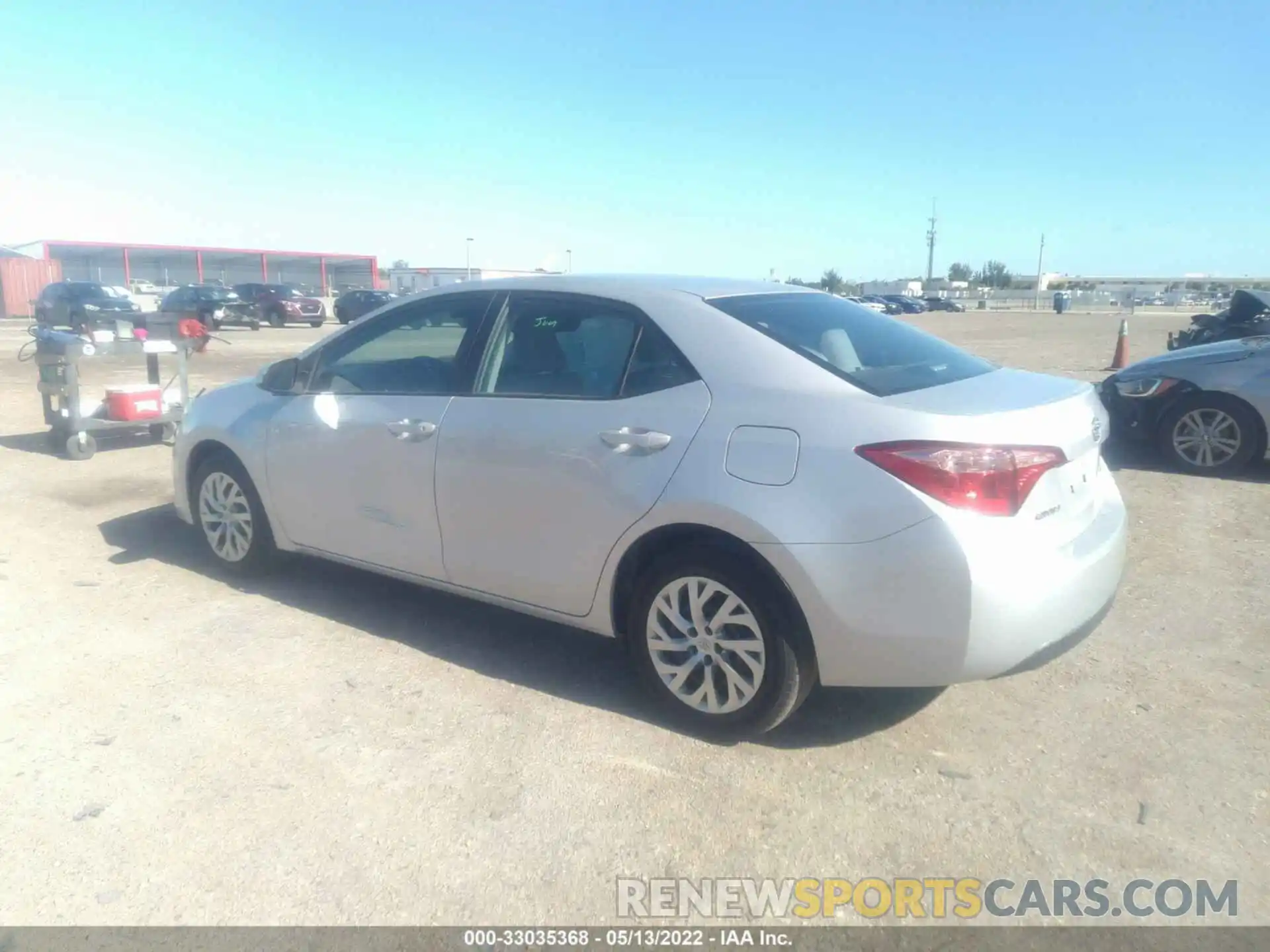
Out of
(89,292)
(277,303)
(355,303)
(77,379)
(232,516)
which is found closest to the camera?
(232,516)

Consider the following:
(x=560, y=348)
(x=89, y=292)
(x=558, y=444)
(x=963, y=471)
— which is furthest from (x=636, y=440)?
(x=89, y=292)

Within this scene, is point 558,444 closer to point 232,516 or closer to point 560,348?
point 560,348

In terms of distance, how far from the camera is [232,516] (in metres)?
5.29

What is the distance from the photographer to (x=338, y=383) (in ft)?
15.9

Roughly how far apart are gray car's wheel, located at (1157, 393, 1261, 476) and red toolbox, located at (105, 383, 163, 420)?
8779 mm

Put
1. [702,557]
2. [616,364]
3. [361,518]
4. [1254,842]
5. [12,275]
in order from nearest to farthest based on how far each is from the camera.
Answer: [1254,842] → [702,557] → [616,364] → [361,518] → [12,275]

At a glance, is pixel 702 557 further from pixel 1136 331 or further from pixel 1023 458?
pixel 1136 331

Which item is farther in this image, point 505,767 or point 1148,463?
point 1148,463

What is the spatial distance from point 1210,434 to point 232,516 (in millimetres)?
7215

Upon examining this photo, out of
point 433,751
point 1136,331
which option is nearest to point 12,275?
point 1136,331

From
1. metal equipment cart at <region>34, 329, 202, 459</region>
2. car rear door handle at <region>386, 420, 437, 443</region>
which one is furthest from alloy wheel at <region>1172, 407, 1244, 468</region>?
metal equipment cart at <region>34, 329, 202, 459</region>

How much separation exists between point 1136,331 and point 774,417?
37.9 metres

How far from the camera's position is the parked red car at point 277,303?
34.4m

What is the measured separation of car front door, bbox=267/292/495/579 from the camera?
14.2ft
